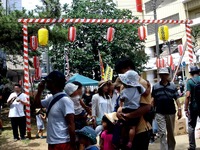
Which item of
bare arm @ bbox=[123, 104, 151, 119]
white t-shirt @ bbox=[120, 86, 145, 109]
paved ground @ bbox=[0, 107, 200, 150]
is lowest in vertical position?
paved ground @ bbox=[0, 107, 200, 150]

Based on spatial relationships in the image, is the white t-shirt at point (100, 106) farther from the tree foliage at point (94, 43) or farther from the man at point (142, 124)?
the tree foliage at point (94, 43)

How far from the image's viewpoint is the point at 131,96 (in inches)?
126

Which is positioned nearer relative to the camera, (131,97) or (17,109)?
(131,97)

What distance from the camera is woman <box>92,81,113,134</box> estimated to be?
18.7ft

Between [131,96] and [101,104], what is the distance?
2533 millimetres

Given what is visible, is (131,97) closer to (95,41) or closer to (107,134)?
(107,134)

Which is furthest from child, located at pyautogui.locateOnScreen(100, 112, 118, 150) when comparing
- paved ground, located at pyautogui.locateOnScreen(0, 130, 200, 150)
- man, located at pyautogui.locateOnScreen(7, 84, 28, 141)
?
man, located at pyautogui.locateOnScreen(7, 84, 28, 141)

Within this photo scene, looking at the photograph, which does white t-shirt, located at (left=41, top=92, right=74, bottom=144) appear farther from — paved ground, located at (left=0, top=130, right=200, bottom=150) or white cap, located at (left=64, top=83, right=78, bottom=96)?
paved ground, located at (left=0, top=130, right=200, bottom=150)

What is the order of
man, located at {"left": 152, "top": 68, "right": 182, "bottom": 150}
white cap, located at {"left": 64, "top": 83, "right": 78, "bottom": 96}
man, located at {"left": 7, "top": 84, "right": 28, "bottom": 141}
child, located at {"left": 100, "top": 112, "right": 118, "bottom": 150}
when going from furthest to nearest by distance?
man, located at {"left": 7, "top": 84, "right": 28, "bottom": 141}
man, located at {"left": 152, "top": 68, "right": 182, "bottom": 150}
white cap, located at {"left": 64, "top": 83, "right": 78, "bottom": 96}
child, located at {"left": 100, "top": 112, "right": 118, "bottom": 150}

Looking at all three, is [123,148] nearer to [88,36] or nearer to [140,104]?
[140,104]

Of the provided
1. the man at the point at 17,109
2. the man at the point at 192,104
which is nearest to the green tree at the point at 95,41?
the man at the point at 17,109

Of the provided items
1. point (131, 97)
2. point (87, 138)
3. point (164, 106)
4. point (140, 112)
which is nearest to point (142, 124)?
point (140, 112)

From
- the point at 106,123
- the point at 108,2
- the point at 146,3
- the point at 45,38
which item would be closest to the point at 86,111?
the point at 106,123

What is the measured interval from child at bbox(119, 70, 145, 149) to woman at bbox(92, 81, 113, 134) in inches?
94.8
